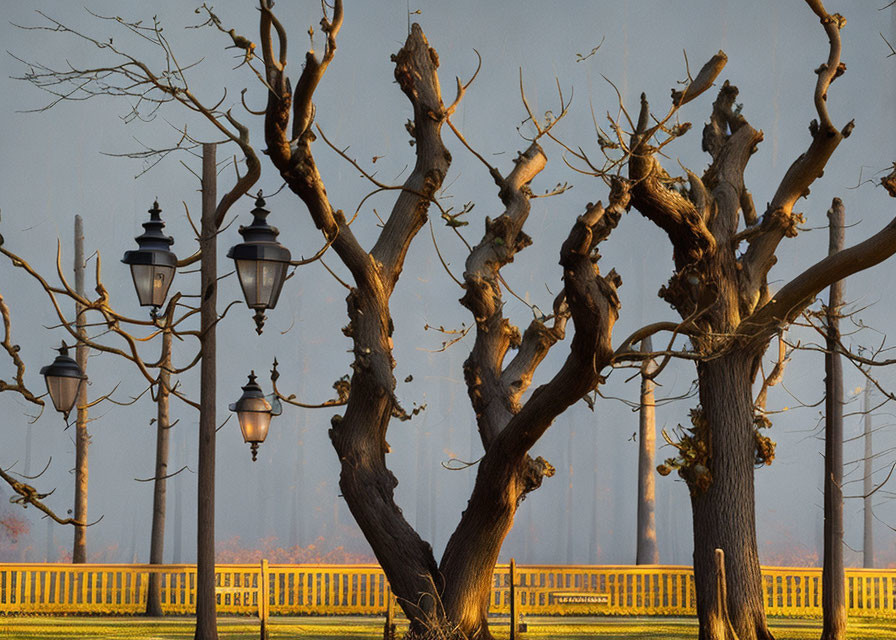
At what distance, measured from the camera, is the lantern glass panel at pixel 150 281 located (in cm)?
840

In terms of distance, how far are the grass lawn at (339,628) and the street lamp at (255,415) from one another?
196 inches

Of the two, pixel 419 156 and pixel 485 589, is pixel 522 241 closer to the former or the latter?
pixel 419 156

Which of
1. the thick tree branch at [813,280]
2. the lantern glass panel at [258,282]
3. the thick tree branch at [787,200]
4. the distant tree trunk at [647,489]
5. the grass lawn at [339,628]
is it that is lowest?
the grass lawn at [339,628]

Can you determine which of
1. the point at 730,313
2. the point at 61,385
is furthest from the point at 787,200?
the point at 61,385

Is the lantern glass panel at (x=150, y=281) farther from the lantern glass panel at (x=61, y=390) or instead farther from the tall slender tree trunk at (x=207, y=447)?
the lantern glass panel at (x=61, y=390)

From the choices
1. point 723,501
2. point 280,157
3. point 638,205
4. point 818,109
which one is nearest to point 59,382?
point 280,157

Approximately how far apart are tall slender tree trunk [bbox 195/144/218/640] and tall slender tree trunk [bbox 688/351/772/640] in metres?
4.77

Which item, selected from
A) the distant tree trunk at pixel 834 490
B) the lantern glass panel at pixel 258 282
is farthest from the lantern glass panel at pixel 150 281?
the distant tree trunk at pixel 834 490

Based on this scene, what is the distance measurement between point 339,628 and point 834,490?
734cm

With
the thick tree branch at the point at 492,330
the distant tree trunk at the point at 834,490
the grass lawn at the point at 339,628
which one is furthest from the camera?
the grass lawn at the point at 339,628

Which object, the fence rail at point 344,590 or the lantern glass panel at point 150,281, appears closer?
the lantern glass panel at point 150,281

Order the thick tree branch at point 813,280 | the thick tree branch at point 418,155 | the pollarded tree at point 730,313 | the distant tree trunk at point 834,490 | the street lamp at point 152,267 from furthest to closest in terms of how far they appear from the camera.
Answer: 1. the distant tree trunk at point 834,490
2. the thick tree branch at point 418,155
3. the pollarded tree at point 730,313
4. the thick tree branch at point 813,280
5. the street lamp at point 152,267

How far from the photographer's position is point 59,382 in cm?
912

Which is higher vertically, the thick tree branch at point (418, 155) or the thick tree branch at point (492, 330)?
→ the thick tree branch at point (418, 155)
